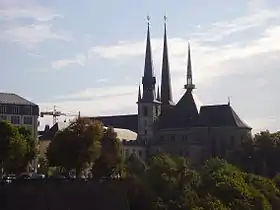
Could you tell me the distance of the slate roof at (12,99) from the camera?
11957cm

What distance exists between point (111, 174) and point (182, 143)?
57.6 m

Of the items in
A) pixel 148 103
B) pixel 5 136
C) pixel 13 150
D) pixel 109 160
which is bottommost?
pixel 109 160

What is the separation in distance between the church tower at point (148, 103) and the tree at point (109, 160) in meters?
57.6

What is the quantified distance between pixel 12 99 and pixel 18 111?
7.60 feet

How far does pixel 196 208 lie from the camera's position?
68688 millimetres

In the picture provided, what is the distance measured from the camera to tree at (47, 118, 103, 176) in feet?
268

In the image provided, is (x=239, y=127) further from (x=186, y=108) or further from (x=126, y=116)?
(x=126, y=116)

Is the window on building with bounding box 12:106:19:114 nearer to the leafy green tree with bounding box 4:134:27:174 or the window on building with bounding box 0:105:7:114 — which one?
the window on building with bounding box 0:105:7:114

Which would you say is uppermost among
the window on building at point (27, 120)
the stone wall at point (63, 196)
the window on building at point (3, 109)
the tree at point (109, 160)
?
the window on building at point (3, 109)

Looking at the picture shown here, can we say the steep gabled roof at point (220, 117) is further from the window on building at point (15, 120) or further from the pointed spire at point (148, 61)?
the window on building at point (15, 120)

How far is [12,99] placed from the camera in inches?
4761

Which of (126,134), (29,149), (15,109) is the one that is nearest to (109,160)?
(29,149)

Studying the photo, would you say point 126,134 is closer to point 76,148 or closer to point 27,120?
point 27,120

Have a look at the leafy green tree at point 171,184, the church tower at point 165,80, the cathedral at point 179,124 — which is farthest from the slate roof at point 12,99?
the leafy green tree at point 171,184
